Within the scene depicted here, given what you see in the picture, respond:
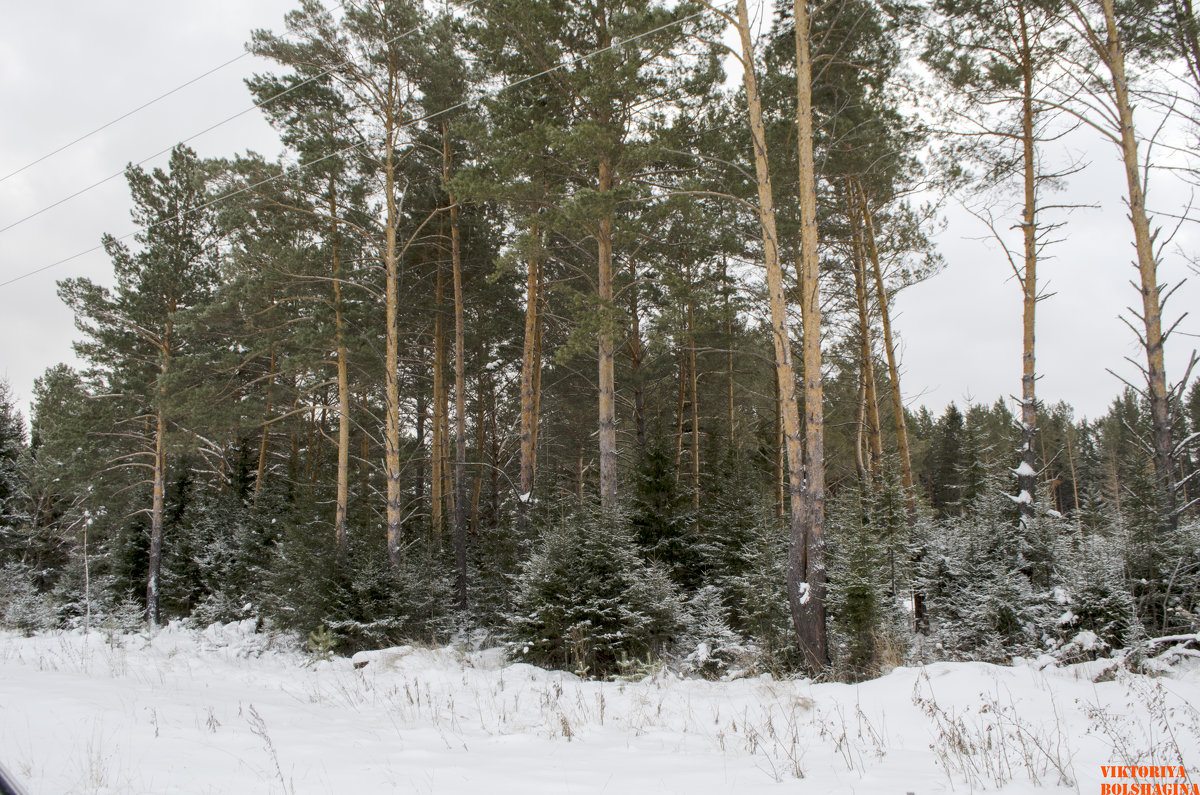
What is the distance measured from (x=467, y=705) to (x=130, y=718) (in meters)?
2.87

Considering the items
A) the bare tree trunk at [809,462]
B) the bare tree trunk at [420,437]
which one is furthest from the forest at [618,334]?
the bare tree trunk at [420,437]

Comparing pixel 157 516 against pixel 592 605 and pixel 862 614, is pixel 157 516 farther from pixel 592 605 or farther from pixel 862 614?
pixel 862 614

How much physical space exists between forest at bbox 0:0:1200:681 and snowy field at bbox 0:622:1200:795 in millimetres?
1332

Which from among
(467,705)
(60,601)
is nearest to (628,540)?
(467,705)

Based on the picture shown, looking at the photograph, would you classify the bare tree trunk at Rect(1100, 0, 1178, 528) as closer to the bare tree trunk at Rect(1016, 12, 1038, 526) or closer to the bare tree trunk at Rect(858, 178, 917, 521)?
the bare tree trunk at Rect(1016, 12, 1038, 526)

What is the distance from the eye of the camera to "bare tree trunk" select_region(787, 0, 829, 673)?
289 inches

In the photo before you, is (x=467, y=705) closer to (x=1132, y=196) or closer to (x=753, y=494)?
(x=753, y=494)

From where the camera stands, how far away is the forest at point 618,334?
8156mm

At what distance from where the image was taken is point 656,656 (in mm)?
8672

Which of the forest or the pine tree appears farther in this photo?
the pine tree

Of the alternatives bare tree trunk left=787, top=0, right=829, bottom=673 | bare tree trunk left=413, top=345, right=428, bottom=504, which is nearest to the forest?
bare tree trunk left=787, top=0, right=829, bottom=673

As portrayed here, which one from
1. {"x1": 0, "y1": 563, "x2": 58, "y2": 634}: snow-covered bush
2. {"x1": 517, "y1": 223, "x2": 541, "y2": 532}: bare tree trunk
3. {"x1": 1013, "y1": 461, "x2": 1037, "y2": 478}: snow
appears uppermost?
{"x1": 517, "y1": 223, "x2": 541, "y2": 532}: bare tree trunk

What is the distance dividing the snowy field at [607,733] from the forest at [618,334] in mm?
1332

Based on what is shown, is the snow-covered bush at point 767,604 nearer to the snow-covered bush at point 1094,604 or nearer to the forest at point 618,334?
the forest at point 618,334
